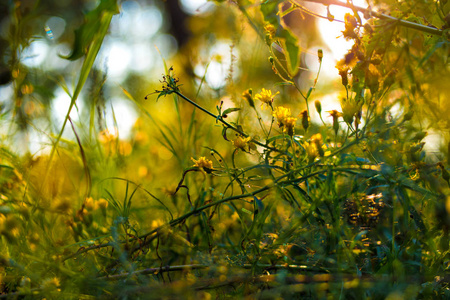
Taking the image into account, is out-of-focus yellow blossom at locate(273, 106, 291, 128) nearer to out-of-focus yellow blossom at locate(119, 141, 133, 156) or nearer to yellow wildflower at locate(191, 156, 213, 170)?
yellow wildflower at locate(191, 156, 213, 170)

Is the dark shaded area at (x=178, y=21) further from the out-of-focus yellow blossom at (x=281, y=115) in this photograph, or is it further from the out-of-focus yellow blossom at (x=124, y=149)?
the out-of-focus yellow blossom at (x=281, y=115)

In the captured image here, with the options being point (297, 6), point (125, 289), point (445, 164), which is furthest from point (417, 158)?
point (125, 289)

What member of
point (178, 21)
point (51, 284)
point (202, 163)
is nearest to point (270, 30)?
point (202, 163)

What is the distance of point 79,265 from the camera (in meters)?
0.66

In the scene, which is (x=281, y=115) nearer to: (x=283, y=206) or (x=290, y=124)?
(x=290, y=124)

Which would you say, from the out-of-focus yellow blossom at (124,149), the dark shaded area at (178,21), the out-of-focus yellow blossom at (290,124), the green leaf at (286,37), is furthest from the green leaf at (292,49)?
the dark shaded area at (178,21)

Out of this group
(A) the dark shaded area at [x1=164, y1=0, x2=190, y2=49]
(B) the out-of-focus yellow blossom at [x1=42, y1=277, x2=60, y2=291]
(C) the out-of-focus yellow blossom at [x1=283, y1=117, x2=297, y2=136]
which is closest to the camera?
(B) the out-of-focus yellow blossom at [x1=42, y1=277, x2=60, y2=291]

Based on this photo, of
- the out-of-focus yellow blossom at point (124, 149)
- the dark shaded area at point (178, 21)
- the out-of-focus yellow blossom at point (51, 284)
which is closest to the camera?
the out-of-focus yellow blossom at point (51, 284)

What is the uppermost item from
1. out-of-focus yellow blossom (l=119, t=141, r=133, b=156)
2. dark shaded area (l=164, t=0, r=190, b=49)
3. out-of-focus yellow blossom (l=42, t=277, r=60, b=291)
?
dark shaded area (l=164, t=0, r=190, b=49)

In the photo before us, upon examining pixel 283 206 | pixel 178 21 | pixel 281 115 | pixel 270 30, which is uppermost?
pixel 178 21

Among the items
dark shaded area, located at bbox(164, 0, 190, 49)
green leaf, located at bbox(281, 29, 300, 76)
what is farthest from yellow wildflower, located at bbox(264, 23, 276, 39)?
A: dark shaded area, located at bbox(164, 0, 190, 49)

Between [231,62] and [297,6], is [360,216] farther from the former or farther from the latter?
[231,62]

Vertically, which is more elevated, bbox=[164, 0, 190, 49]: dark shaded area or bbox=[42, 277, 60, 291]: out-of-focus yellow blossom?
bbox=[164, 0, 190, 49]: dark shaded area

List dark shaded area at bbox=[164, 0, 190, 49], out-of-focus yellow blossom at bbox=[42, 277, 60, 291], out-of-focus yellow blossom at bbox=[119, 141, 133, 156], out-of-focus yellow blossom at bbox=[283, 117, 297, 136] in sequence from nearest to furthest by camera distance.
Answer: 1. out-of-focus yellow blossom at bbox=[42, 277, 60, 291]
2. out-of-focus yellow blossom at bbox=[283, 117, 297, 136]
3. out-of-focus yellow blossom at bbox=[119, 141, 133, 156]
4. dark shaded area at bbox=[164, 0, 190, 49]
